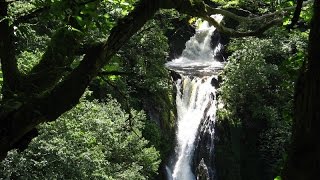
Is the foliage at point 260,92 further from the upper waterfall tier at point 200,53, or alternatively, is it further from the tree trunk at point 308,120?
the tree trunk at point 308,120

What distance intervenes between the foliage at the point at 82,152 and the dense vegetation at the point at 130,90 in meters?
0.04

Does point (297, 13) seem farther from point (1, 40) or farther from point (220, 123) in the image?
point (220, 123)

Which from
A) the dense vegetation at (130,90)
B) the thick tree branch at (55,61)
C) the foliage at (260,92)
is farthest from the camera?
the foliage at (260,92)

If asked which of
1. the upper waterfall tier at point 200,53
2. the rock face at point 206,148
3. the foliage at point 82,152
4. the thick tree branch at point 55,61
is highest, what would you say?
the upper waterfall tier at point 200,53

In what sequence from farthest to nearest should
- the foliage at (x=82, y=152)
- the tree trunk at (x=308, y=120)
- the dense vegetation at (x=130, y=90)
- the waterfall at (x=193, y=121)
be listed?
1. the waterfall at (x=193, y=121)
2. the foliage at (x=82, y=152)
3. the dense vegetation at (x=130, y=90)
4. the tree trunk at (x=308, y=120)

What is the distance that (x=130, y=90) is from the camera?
20.5 m

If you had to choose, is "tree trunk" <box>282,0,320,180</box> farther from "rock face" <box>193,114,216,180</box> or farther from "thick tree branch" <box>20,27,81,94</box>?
"rock face" <box>193,114,216,180</box>

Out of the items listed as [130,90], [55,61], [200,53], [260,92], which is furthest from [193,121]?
[55,61]

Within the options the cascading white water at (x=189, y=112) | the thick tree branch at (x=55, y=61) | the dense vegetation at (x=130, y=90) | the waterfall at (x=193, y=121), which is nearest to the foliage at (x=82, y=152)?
the dense vegetation at (x=130, y=90)

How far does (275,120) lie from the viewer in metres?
20.3

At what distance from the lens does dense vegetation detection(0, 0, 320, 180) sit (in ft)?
8.64

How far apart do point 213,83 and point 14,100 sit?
862 inches

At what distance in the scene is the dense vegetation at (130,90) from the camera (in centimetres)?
263

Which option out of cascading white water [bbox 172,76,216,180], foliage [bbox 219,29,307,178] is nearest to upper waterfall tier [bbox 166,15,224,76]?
A: cascading white water [bbox 172,76,216,180]
